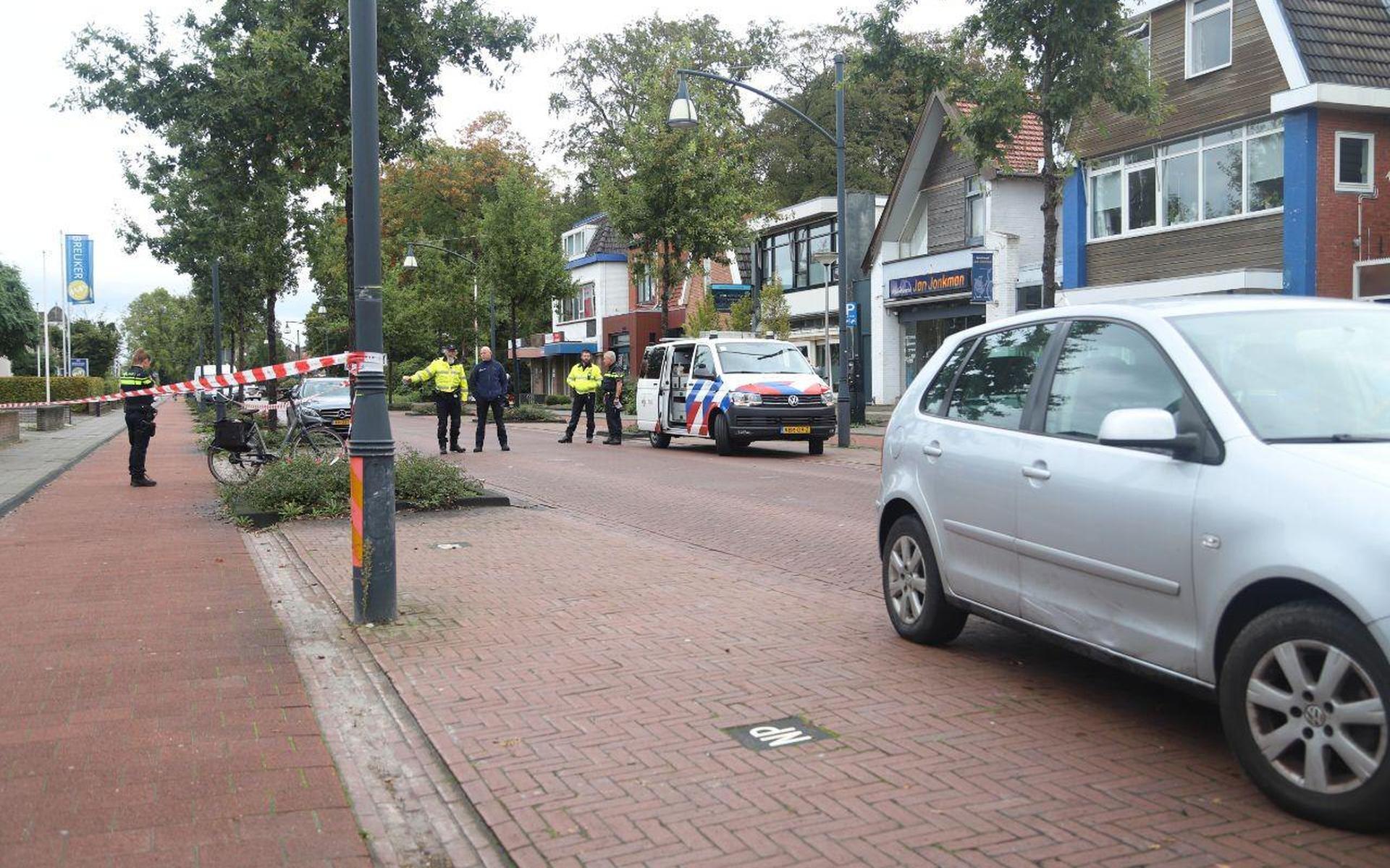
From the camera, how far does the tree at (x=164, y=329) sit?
76.2 m

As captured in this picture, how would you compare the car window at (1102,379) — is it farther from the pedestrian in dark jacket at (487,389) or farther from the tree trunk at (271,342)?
the tree trunk at (271,342)

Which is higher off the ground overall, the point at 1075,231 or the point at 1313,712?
the point at 1075,231

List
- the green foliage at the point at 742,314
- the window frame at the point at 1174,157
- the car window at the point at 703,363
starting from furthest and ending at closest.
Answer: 1. the green foliage at the point at 742,314
2. the window frame at the point at 1174,157
3. the car window at the point at 703,363

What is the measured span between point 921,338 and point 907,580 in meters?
30.2

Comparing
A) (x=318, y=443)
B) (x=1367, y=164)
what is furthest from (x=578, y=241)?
(x=318, y=443)

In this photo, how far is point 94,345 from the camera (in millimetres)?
92688

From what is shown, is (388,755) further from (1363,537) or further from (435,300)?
(435,300)

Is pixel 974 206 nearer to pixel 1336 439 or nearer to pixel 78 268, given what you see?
pixel 78 268

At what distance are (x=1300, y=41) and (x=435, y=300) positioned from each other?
3890 cm

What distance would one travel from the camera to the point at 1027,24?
658 inches

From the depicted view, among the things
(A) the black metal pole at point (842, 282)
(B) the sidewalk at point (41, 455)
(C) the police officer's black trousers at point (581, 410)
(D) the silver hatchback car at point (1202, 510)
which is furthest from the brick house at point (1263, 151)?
(B) the sidewalk at point (41, 455)

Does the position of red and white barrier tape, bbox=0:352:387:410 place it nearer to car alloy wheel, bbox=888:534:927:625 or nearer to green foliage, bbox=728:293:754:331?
car alloy wheel, bbox=888:534:927:625

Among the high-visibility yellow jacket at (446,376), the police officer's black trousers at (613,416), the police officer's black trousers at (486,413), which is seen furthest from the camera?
the police officer's black trousers at (613,416)

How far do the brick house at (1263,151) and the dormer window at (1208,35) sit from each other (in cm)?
3
